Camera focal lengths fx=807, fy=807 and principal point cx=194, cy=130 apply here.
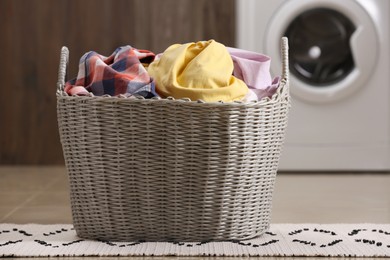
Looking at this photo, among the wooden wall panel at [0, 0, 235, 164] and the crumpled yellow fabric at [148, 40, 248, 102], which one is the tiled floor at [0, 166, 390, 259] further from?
the crumpled yellow fabric at [148, 40, 248, 102]

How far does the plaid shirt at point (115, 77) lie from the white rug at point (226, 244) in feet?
0.94

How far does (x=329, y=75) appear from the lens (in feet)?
9.14

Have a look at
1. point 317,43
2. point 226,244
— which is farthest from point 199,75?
point 317,43

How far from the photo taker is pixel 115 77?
155 cm

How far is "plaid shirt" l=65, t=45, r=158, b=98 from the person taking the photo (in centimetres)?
153

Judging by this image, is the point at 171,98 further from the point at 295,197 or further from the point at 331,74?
the point at 331,74

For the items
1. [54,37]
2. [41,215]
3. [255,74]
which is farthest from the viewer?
[54,37]

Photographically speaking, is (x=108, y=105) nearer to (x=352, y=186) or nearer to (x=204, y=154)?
(x=204, y=154)

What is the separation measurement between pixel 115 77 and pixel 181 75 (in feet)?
0.42

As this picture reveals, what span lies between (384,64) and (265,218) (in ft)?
4.48

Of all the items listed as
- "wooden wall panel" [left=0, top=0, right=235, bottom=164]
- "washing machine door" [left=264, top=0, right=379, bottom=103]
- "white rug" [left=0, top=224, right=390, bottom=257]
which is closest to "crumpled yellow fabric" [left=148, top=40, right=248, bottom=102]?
"white rug" [left=0, top=224, right=390, bottom=257]

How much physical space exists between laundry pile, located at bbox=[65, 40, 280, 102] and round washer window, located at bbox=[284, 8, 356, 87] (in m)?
1.15

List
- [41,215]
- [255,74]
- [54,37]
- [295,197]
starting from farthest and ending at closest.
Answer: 1. [54,37]
2. [295,197]
3. [41,215]
4. [255,74]

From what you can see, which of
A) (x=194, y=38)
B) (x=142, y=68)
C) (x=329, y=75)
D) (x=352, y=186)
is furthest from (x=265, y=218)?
(x=194, y=38)
